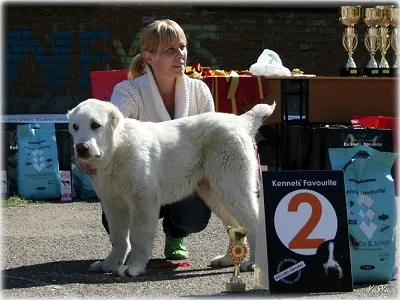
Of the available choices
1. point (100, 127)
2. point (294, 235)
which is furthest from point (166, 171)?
point (294, 235)

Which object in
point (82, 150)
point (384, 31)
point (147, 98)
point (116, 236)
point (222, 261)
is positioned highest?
point (384, 31)

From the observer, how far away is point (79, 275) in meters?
5.15

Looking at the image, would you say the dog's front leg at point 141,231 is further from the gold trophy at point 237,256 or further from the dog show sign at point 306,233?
the dog show sign at point 306,233

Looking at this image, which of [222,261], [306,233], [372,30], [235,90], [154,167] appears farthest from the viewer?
[372,30]

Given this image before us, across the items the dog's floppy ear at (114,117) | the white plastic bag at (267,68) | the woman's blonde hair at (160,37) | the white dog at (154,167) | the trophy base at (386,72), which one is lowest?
the white dog at (154,167)

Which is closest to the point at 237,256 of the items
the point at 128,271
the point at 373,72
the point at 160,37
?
the point at 128,271

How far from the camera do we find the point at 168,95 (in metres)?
5.78

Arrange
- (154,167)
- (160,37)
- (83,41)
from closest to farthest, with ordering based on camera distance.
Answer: (154,167) → (160,37) → (83,41)

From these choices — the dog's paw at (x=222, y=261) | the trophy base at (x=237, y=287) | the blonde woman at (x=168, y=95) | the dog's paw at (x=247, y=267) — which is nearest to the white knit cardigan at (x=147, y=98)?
the blonde woman at (x=168, y=95)

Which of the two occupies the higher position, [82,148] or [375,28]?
[375,28]

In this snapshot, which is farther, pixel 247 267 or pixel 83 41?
pixel 83 41

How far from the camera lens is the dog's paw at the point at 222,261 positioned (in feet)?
17.7

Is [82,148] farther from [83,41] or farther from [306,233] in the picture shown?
[83,41]

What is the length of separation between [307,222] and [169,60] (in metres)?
1.64
